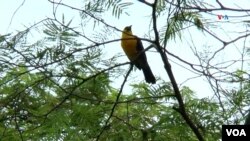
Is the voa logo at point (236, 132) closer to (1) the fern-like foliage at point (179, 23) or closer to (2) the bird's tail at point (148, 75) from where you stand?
(1) the fern-like foliage at point (179, 23)

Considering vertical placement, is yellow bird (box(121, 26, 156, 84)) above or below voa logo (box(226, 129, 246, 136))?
above

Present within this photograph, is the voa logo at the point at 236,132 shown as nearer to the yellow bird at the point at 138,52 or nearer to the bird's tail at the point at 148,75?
the yellow bird at the point at 138,52

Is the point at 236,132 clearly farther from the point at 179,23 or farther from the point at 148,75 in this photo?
the point at 148,75

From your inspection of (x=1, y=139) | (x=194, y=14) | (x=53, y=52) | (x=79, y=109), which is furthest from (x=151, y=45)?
(x=1, y=139)

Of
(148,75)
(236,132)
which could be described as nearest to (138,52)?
(148,75)

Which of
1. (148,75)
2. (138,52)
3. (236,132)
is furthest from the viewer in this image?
(148,75)

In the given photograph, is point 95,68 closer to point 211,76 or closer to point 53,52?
point 53,52

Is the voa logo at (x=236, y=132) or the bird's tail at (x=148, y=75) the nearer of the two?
the voa logo at (x=236, y=132)

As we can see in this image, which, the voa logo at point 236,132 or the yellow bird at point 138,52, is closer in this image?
the voa logo at point 236,132

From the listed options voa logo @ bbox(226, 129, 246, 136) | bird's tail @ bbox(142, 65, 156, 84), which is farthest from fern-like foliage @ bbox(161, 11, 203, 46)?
bird's tail @ bbox(142, 65, 156, 84)

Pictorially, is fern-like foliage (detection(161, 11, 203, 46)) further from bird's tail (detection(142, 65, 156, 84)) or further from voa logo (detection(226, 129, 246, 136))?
bird's tail (detection(142, 65, 156, 84))

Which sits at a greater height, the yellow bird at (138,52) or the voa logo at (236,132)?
the yellow bird at (138,52)

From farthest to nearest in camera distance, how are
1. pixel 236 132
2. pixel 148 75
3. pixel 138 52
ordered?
pixel 148 75
pixel 138 52
pixel 236 132

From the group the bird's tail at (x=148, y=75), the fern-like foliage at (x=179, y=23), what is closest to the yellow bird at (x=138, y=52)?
the bird's tail at (x=148, y=75)
